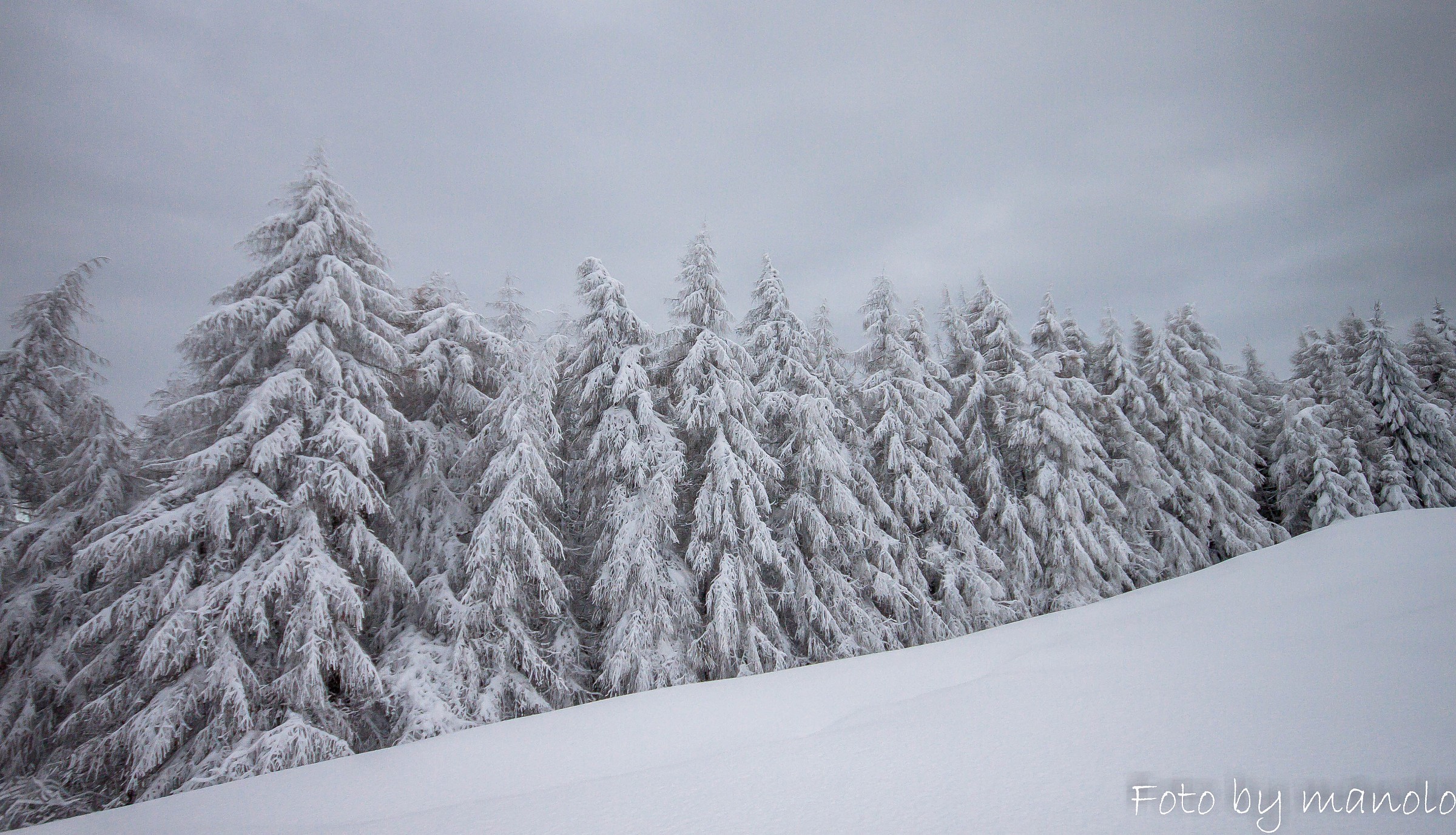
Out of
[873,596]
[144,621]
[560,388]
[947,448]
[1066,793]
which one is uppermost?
[560,388]

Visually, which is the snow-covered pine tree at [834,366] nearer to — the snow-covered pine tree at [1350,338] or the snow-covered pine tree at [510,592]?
the snow-covered pine tree at [510,592]

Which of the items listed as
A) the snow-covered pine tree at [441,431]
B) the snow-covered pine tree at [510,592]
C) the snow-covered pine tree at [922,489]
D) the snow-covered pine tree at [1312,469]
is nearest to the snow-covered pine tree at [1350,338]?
the snow-covered pine tree at [1312,469]

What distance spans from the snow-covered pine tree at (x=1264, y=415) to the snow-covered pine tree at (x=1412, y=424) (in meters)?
3.35

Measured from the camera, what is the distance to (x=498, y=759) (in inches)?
229

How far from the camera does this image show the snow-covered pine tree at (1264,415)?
87.6ft

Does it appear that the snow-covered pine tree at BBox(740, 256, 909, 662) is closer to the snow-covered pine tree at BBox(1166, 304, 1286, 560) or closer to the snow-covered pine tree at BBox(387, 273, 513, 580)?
the snow-covered pine tree at BBox(387, 273, 513, 580)

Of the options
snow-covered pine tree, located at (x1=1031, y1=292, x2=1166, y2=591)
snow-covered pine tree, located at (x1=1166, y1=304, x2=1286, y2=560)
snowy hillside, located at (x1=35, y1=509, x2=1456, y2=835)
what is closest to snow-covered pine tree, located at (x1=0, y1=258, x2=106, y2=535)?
snowy hillside, located at (x1=35, y1=509, x2=1456, y2=835)

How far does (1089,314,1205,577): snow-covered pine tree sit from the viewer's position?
1912 cm

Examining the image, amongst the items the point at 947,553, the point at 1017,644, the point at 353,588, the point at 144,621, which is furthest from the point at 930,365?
the point at 144,621

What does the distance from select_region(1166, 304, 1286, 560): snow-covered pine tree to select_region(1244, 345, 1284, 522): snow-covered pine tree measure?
5.54 ft

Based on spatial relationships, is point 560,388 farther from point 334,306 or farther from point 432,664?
point 432,664

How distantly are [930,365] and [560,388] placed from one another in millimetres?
11228

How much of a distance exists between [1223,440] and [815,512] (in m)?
19.4

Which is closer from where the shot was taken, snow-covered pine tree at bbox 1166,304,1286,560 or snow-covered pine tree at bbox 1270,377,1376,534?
snow-covered pine tree at bbox 1166,304,1286,560
